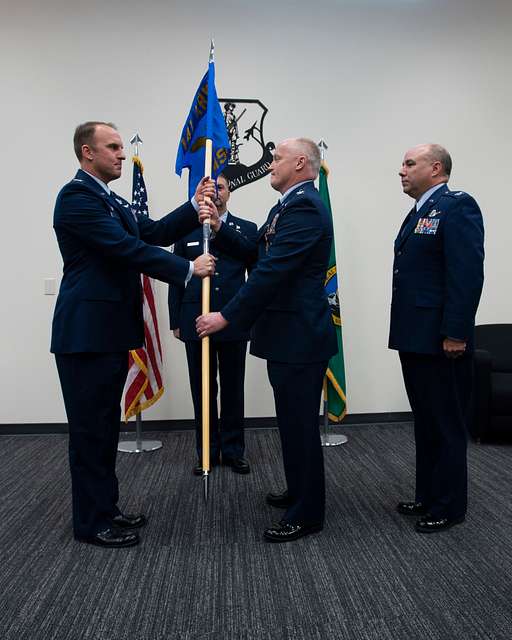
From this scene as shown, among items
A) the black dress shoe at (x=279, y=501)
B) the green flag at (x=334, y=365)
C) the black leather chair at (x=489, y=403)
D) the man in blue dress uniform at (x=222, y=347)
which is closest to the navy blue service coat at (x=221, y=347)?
the man in blue dress uniform at (x=222, y=347)

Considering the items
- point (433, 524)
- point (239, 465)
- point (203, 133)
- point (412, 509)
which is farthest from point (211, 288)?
point (433, 524)

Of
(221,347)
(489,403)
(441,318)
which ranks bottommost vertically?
(489,403)

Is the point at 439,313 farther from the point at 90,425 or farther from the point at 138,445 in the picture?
the point at 138,445

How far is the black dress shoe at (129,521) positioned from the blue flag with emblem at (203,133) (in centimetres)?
152

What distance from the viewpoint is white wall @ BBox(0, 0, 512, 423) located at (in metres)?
3.90

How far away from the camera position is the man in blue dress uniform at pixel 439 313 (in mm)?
2170

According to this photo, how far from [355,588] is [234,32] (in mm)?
3698

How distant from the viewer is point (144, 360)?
3.58m

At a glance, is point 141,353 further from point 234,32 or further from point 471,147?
point 471,147

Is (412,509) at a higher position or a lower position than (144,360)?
lower

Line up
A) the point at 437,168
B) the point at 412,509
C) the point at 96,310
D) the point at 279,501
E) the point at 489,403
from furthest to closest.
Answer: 1. the point at 489,403
2. the point at 279,501
3. the point at 412,509
4. the point at 437,168
5. the point at 96,310

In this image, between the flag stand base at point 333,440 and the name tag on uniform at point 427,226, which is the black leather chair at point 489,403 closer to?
the flag stand base at point 333,440

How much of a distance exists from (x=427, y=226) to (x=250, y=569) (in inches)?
60.0

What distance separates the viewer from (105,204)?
7.09 ft
